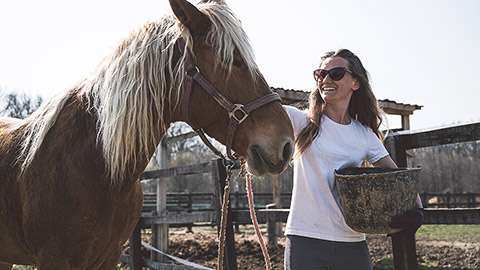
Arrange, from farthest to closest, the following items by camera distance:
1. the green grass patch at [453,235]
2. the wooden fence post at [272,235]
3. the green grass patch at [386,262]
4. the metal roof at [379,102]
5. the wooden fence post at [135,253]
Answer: the green grass patch at [453,235]
the wooden fence post at [272,235]
the green grass patch at [386,262]
the wooden fence post at [135,253]
the metal roof at [379,102]

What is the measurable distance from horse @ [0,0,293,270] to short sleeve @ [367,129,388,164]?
0.77 meters

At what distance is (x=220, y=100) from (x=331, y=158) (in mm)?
764

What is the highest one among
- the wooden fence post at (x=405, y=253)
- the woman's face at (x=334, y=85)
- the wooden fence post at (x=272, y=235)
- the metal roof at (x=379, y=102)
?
the metal roof at (x=379, y=102)

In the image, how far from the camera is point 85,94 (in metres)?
2.37

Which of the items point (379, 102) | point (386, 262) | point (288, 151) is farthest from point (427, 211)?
point (386, 262)

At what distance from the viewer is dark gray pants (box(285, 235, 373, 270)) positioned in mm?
2164

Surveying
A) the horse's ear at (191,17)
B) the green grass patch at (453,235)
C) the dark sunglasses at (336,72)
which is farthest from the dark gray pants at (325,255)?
the green grass patch at (453,235)

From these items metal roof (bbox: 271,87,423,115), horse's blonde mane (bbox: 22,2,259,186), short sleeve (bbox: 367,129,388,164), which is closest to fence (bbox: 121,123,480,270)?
short sleeve (bbox: 367,129,388,164)

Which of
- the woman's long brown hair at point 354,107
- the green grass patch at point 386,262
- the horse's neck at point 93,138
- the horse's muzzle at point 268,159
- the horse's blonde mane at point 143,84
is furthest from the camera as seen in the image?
the green grass patch at point 386,262

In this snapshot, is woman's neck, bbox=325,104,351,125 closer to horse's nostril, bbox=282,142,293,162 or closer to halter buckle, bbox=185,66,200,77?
horse's nostril, bbox=282,142,293,162

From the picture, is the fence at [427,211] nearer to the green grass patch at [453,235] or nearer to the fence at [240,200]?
the green grass patch at [453,235]

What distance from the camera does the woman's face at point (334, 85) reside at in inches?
95.1

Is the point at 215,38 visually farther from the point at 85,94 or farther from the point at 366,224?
the point at 366,224

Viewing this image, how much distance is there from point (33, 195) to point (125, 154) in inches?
22.6
